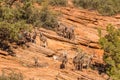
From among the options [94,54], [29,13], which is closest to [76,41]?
[94,54]

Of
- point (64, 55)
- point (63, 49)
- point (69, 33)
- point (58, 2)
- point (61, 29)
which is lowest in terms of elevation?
point (63, 49)

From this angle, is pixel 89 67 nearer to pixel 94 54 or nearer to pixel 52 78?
pixel 94 54

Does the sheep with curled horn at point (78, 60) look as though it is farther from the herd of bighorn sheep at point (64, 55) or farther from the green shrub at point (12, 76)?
the green shrub at point (12, 76)

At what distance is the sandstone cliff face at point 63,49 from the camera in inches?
934

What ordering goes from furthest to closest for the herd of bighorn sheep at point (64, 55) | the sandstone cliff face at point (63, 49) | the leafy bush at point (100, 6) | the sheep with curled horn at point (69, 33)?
the leafy bush at point (100, 6) → the sheep with curled horn at point (69, 33) → the herd of bighorn sheep at point (64, 55) → the sandstone cliff face at point (63, 49)

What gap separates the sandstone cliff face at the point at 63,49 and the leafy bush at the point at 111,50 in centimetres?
96

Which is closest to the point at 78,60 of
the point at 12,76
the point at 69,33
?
the point at 69,33

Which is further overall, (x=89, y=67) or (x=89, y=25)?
(x=89, y=25)

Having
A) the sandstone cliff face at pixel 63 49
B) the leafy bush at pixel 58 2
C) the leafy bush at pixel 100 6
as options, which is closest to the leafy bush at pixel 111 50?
the sandstone cliff face at pixel 63 49

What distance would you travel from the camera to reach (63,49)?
1149 inches

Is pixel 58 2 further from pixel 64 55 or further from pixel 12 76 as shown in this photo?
pixel 12 76

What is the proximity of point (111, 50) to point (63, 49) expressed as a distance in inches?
141

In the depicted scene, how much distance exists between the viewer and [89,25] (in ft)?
119

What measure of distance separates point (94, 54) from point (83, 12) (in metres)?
9.83
